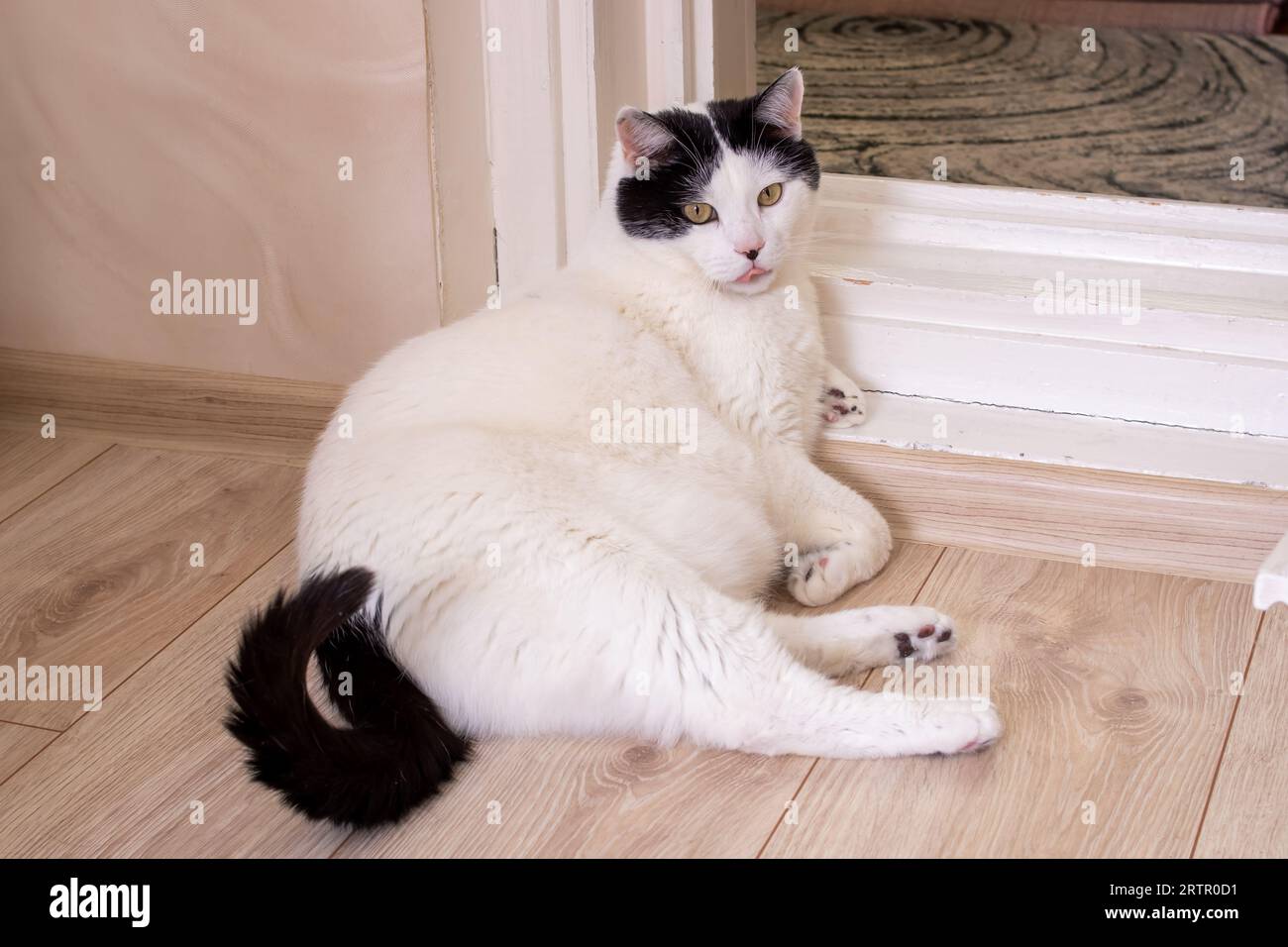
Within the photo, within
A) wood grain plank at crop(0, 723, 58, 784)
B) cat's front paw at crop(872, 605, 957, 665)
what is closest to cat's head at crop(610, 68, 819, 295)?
cat's front paw at crop(872, 605, 957, 665)

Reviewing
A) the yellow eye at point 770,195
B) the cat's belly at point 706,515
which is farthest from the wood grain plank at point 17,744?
the yellow eye at point 770,195

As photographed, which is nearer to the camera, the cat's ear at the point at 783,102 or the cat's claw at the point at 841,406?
the cat's ear at the point at 783,102

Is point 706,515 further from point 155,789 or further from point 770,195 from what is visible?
point 155,789

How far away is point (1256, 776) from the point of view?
1339 mm

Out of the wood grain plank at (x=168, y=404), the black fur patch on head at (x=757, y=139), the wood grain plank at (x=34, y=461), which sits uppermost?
the black fur patch on head at (x=757, y=139)

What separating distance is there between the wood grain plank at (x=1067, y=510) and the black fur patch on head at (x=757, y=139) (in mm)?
Result: 411

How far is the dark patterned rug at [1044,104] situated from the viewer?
110 inches

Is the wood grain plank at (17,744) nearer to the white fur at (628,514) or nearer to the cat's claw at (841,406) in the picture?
the white fur at (628,514)

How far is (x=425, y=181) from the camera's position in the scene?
1.92m

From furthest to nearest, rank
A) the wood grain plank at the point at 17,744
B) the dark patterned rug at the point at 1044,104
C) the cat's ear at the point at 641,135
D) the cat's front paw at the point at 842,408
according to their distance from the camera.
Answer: the dark patterned rug at the point at 1044,104 < the cat's front paw at the point at 842,408 < the cat's ear at the point at 641,135 < the wood grain plank at the point at 17,744

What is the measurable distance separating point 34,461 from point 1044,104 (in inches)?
97.1

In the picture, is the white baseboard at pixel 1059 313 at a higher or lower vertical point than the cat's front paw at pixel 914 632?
higher

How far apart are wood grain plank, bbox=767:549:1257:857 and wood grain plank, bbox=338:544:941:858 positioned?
6 cm

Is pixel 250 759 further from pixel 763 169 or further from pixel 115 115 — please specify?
pixel 115 115
